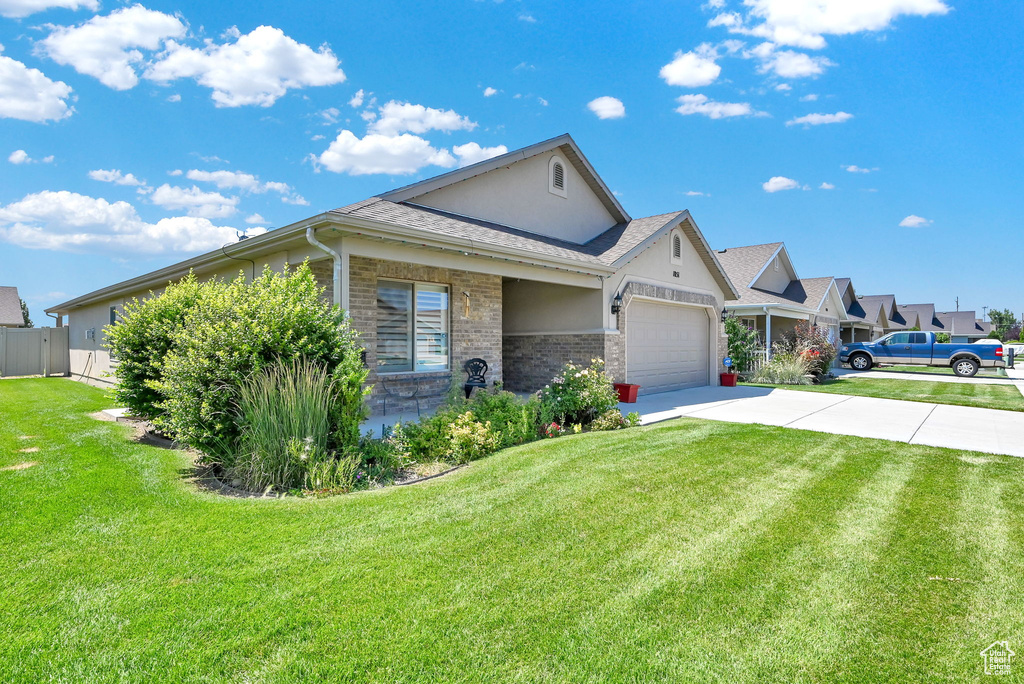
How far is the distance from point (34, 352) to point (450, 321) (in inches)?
845

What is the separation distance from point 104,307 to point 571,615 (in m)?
21.4

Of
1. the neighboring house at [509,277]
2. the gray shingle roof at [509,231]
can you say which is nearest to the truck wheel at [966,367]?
the neighboring house at [509,277]

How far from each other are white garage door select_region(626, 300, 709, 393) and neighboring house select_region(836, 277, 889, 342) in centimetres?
1656

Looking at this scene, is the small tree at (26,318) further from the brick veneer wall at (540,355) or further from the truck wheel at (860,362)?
the truck wheel at (860,362)

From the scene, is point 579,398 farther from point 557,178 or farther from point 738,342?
point 738,342

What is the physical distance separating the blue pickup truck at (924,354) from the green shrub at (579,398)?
21593mm

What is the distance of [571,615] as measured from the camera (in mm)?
2912

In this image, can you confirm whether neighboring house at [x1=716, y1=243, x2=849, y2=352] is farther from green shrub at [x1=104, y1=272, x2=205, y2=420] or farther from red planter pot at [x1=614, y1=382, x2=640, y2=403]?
green shrub at [x1=104, y1=272, x2=205, y2=420]

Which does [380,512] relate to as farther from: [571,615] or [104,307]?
[104,307]

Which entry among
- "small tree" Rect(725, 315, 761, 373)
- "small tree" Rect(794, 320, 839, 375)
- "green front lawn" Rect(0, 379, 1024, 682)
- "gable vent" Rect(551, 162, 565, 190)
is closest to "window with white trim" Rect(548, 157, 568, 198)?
"gable vent" Rect(551, 162, 565, 190)

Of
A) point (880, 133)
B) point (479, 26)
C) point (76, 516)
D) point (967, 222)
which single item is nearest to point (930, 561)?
point (76, 516)

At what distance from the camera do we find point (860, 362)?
2458 centimetres

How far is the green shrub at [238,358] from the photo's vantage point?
5.73 metres

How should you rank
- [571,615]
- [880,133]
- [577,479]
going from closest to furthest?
[571,615] → [577,479] → [880,133]
